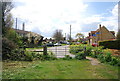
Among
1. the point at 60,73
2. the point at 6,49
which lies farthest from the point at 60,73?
the point at 6,49

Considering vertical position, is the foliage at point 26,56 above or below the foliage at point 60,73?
above

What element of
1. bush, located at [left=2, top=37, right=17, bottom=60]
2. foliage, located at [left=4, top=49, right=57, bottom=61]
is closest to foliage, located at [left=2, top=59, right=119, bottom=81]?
foliage, located at [left=4, top=49, right=57, bottom=61]

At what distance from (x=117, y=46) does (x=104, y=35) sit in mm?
22293

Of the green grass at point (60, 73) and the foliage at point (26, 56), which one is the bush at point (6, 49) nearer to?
the foliage at point (26, 56)

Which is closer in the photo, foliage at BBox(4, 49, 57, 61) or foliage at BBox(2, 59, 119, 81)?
foliage at BBox(2, 59, 119, 81)

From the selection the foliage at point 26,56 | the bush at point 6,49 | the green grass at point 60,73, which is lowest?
the green grass at point 60,73

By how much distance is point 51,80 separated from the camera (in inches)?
223

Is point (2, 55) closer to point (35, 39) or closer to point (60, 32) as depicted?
point (35, 39)

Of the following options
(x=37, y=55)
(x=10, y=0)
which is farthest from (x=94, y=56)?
(x=10, y=0)

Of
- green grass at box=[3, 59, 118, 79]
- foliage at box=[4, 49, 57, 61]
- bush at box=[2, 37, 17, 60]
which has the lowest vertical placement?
green grass at box=[3, 59, 118, 79]

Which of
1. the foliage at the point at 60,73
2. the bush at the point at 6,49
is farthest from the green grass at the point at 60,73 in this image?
the bush at the point at 6,49

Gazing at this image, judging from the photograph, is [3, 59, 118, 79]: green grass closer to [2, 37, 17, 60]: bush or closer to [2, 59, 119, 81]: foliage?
[2, 59, 119, 81]: foliage

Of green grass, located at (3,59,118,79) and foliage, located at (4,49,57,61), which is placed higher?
foliage, located at (4,49,57,61)

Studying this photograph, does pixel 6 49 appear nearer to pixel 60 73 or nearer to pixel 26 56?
pixel 26 56
